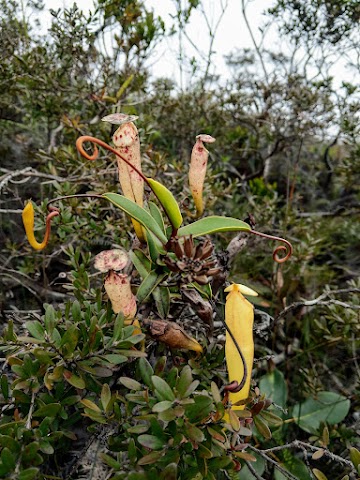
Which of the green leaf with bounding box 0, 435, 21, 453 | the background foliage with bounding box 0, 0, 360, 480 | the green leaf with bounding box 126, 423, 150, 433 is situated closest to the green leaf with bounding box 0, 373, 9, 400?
the background foliage with bounding box 0, 0, 360, 480

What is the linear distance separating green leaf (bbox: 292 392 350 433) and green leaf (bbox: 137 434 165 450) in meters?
0.78

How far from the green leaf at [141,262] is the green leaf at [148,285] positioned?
0.03 m

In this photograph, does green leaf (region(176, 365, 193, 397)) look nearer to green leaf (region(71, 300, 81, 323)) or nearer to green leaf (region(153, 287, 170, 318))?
green leaf (region(153, 287, 170, 318))

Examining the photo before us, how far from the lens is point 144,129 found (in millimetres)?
1677

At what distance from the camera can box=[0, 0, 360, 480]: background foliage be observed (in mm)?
647

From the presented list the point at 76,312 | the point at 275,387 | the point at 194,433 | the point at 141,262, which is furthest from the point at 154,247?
the point at 275,387

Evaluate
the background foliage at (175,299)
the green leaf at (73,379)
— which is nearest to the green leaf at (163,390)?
the background foliage at (175,299)

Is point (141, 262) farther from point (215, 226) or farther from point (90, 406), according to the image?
point (90, 406)

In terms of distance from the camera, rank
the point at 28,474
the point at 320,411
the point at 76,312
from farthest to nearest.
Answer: the point at 320,411
the point at 76,312
the point at 28,474

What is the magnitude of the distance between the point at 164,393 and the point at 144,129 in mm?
1270

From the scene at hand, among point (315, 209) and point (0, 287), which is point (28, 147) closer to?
point (0, 287)

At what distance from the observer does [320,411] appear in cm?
131

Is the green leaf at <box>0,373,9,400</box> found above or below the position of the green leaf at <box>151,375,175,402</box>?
below

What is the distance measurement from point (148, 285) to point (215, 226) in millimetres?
151
